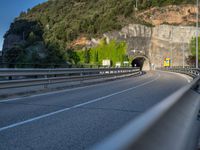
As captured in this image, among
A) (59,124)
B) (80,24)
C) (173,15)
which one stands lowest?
(59,124)

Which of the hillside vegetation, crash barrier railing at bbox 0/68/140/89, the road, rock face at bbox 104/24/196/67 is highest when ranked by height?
the hillside vegetation

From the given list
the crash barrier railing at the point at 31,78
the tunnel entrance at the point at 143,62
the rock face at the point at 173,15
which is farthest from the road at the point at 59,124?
the rock face at the point at 173,15

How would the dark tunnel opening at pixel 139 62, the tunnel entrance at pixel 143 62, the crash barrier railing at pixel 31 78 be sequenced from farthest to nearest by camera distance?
the dark tunnel opening at pixel 139 62, the tunnel entrance at pixel 143 62, the crash barrier railing at pixel 31 78

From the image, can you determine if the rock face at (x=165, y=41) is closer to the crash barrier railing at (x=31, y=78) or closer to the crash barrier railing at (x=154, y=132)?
the crash barrier railing at (x=31, y=78)

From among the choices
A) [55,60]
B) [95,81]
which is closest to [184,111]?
[95,81]

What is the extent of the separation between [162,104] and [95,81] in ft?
54.7

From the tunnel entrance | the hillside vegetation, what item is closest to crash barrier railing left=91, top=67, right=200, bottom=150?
the hillside vegetation

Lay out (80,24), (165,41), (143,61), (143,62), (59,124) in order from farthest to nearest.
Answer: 1. (143,62)
2. (143,61)
3. (80,24)
4. (165,41)
5. (59,124)

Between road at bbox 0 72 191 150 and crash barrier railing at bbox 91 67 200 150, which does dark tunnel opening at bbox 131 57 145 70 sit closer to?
road at bbox 0 72 191 150

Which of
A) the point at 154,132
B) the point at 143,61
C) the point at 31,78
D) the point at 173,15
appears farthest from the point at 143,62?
the point at 154,132

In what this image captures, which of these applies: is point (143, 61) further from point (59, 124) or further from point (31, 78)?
point (59, 124)

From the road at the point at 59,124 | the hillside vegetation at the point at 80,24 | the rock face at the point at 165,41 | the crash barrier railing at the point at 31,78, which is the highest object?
the hillside vegetation at the point at 80,24

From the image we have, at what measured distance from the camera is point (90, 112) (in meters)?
7.44

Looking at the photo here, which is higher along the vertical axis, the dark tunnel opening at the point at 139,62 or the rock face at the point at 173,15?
the rock face at the point at 173,15
